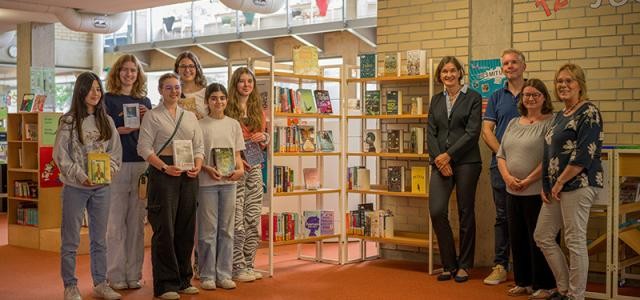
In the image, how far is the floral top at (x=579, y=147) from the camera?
197 inches

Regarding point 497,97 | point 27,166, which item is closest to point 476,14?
point 497,97

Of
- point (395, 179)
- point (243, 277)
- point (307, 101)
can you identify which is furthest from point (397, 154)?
point (243, 277)

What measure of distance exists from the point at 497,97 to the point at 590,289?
66.6 inches

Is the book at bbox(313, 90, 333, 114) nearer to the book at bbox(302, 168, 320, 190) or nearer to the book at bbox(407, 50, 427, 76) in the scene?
the book at bbox(302, 168, 320, 190)

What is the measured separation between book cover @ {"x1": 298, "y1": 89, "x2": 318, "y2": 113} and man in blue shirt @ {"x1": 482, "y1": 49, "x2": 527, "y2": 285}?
159cm

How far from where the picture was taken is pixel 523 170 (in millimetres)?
5594

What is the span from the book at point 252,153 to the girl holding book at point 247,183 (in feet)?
0.08

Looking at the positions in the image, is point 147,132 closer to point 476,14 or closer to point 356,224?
point 356,224

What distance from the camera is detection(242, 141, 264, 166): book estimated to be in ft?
20.8

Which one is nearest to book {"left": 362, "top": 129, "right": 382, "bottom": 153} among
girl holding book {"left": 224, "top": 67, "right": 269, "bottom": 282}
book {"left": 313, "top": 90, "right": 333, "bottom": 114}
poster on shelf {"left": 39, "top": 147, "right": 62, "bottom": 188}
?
book {"left": 313, "top": 90, "right": 333, "bottom": 114}

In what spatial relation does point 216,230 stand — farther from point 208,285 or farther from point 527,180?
point 527,180

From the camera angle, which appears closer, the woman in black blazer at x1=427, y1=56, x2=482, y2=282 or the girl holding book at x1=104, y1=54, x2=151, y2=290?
the girl holding book at x1=104, y1=54, x2=151, y2=290

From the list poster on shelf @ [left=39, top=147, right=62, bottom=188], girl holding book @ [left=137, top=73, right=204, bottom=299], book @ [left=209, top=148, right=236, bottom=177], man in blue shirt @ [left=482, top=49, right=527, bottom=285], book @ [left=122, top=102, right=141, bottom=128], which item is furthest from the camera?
poster on shelf @ [left=39, top=147, right=62, bottom=188]

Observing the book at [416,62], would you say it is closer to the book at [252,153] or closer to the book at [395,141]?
the book at [395,141]
